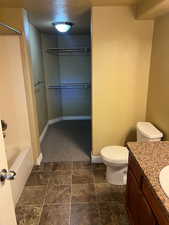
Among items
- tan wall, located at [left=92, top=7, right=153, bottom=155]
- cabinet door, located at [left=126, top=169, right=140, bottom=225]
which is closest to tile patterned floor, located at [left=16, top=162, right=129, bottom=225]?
cabinet door, located at [left=126, top=169, right=140, bottom=225]

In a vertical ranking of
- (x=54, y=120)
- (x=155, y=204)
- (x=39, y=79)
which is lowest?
(x=54, y=120)

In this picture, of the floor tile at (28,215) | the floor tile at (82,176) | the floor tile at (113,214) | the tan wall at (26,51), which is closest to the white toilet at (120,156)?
the floor tile at (82,176)

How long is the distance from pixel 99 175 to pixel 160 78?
62.0 inches

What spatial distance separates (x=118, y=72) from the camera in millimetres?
2547

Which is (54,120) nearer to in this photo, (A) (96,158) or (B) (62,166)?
(B) (62,166)

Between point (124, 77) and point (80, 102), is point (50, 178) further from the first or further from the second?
point (80, 102)

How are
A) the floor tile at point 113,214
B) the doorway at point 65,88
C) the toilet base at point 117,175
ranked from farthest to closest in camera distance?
the doorway at point 65,88 → the toilet base at point 117,175 → the floor tile at point 113,214

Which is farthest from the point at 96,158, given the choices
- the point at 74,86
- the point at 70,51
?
the point at 70,51

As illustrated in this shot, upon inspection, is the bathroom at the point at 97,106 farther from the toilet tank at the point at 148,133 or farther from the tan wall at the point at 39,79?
the tan wall at the point at 39,79

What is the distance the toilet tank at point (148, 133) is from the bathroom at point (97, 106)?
0.08 metres

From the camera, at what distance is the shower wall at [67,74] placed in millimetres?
4453

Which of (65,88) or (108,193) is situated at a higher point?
(65,88)

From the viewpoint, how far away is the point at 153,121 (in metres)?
2.46

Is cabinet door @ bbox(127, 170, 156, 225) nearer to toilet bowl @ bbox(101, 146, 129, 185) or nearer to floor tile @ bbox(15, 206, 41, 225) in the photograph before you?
toilet bowl @ bbox(101, 146, 129, 185)
